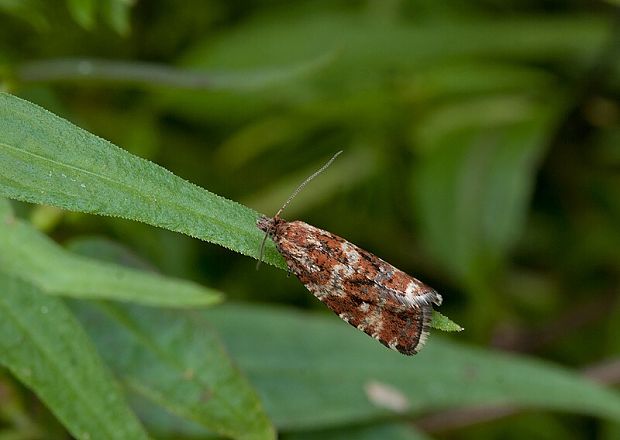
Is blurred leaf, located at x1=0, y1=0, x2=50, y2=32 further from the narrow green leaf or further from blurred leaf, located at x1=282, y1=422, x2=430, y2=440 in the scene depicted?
blurred leaf, located at x1=282, y1=422, x2=430, y2=440

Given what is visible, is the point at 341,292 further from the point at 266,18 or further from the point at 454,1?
the point at 454,1

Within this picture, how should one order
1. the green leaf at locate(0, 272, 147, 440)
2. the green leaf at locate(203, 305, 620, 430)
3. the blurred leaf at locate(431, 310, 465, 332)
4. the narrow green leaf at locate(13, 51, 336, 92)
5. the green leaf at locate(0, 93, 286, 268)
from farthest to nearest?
the green leaf at locate(203, 305, 620, 430) < the narrow green leaf at locate(13, 51, 336, 92) < the green leaf at locate(0, 272, 147, 440) < the blurred leaf at locate(431, 310, 465, 332) < the green leaf at locate(0, 93, 286, 268)

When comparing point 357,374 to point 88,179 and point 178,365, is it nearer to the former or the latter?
point 178,365

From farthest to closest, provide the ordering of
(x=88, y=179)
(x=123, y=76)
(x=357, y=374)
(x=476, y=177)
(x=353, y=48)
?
(x=353, y=48), (x=476, y=177), (x=357, y=374), (x=123, y=76), (x=88, y=179)

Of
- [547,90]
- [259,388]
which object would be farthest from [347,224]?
[259,388]

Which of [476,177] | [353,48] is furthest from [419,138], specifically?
[353,48]

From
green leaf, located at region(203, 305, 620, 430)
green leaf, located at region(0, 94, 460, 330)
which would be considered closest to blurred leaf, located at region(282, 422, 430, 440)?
green leaf, located at region(203, 305, 620, 430)

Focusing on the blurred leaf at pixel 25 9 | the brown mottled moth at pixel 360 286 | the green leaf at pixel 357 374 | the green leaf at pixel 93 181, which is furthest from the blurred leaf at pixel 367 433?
the blurred leaf at pixel 25 9
